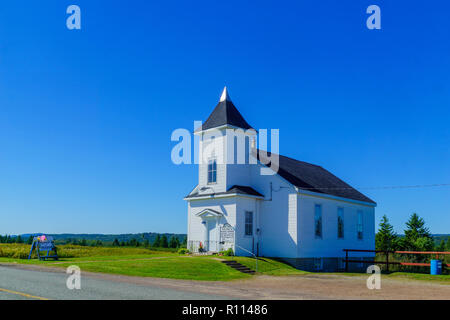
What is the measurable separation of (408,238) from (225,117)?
38.5m

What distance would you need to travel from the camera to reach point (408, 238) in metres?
58.0

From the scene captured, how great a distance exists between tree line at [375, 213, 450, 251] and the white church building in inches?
954

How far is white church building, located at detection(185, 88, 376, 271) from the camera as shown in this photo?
97.0 feet

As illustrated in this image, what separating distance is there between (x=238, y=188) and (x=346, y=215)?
10623 millimetres

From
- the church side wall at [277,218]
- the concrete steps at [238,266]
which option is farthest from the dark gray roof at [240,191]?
the concrete steps at [238,266]

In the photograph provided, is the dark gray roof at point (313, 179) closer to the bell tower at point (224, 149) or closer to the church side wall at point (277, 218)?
Result: the church side wall at point (277, 218)

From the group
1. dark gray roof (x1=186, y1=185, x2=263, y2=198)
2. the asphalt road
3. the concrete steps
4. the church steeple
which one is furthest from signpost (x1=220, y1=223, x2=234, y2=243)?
the asphalt road

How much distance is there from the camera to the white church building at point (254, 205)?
29.6 meters

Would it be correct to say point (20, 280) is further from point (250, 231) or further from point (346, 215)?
point (346, 215)

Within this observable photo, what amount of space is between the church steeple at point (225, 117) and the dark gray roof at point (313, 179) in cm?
314

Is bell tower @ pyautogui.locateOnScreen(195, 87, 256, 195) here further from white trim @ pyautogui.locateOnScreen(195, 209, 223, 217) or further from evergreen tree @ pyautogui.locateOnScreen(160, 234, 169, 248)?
evergreen tree @ pyautogui.locateOnScreen(160, 234, 169, 248)
